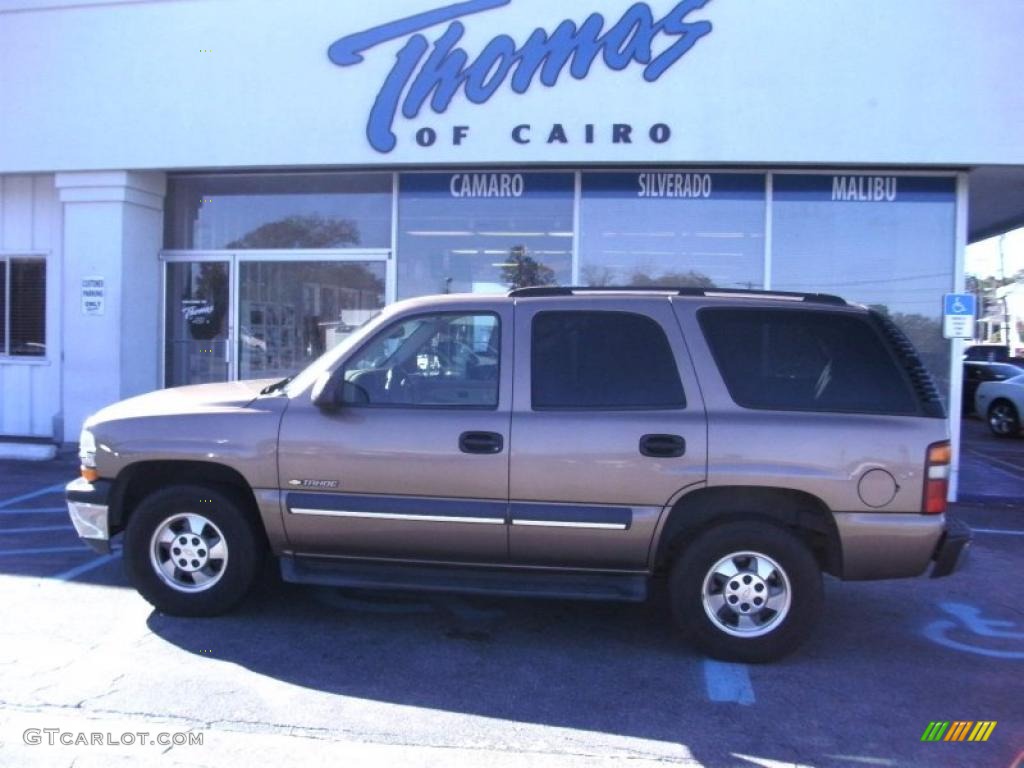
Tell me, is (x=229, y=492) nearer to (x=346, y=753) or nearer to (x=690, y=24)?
(x=346, y=753)

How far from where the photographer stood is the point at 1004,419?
53.4 feet

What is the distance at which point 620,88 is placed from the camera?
9492 millimetres

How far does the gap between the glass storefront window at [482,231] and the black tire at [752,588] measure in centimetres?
595

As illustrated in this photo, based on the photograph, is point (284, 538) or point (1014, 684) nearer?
point (1014, 684)

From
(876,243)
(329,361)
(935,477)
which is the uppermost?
(876,243)

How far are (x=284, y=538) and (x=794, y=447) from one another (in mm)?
2831

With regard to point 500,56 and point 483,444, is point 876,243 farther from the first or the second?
point 483,444

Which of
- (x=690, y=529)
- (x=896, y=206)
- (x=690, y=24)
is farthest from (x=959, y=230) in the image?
(x=690, y=529)

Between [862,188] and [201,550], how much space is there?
8.01 m

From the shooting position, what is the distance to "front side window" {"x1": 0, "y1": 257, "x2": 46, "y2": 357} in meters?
11.7

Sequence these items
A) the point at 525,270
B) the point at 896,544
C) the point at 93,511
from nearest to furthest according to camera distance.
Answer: the point at 896,544
the point at 93,511
the point at 525,270

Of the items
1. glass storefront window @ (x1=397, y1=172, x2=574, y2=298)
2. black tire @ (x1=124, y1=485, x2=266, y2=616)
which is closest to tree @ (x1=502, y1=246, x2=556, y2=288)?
glass storefront window @ (x1=397, y1=172, x2=574, y2=298)

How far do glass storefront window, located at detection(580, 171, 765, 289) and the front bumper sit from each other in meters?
6.31

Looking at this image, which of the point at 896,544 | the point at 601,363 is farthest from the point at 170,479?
the point at 896,544
